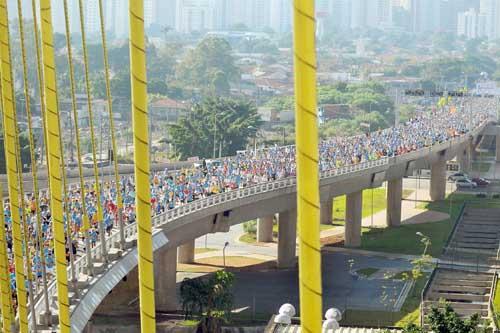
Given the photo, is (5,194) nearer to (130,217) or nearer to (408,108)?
(130,217)

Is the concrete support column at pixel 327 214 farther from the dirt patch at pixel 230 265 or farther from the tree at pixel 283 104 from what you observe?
the tree at pixel 283 104

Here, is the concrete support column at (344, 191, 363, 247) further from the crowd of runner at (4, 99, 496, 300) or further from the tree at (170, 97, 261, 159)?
the tree at (170, 97, 261, 159)

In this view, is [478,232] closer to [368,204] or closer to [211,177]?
[368,204]

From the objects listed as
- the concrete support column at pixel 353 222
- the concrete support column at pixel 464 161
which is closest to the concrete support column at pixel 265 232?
the concrete support column at pixel 353 222

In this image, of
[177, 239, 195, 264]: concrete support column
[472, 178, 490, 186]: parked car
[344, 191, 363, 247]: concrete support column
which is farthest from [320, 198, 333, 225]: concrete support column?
[472, 178, 490, 186]: parked car

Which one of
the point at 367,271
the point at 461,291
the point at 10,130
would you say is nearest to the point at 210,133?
the point at 367,271

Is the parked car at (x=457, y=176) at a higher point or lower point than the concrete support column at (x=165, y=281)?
lower

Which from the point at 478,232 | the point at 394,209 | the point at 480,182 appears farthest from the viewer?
the point at 480,182
